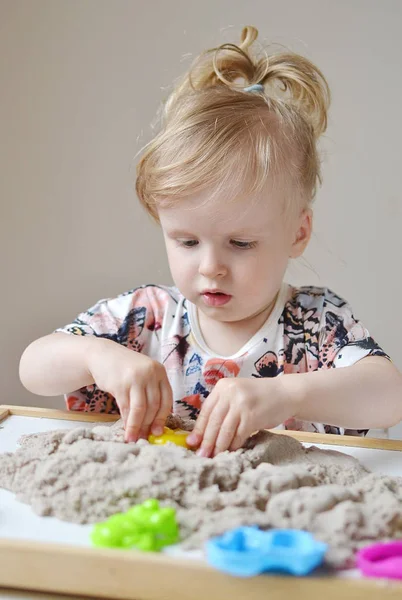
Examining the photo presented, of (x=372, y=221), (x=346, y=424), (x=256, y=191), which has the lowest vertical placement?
(x=346, y=424)

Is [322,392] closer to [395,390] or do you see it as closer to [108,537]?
[395,390]

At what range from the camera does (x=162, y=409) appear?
0.74 m

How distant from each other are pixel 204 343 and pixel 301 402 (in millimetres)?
275

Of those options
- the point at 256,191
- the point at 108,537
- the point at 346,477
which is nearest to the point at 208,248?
the point at 256,191

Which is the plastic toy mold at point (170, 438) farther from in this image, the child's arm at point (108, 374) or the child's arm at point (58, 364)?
the child's arm at point (58, 364)

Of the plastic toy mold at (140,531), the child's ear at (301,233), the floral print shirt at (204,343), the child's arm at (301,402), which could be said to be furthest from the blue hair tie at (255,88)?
the plastic toy mold at (140,531)

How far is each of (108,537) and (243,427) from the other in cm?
23

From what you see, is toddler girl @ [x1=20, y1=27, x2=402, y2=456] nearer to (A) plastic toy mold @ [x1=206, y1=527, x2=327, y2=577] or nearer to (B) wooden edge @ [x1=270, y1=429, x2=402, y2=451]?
(B) wooden edge @ [x1=270, y1=429, x2=402, y2=451]

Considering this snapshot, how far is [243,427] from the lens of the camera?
2.26ft

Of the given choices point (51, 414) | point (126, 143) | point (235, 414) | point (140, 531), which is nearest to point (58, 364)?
point (51, 414)

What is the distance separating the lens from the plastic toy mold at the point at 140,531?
49 centimetres

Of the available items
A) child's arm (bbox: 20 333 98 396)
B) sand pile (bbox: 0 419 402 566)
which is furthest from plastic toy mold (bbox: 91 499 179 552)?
child's arm (bbox: 20 333 98 396)

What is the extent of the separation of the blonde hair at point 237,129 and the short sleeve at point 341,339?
162mm

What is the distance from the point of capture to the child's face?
85 cm
